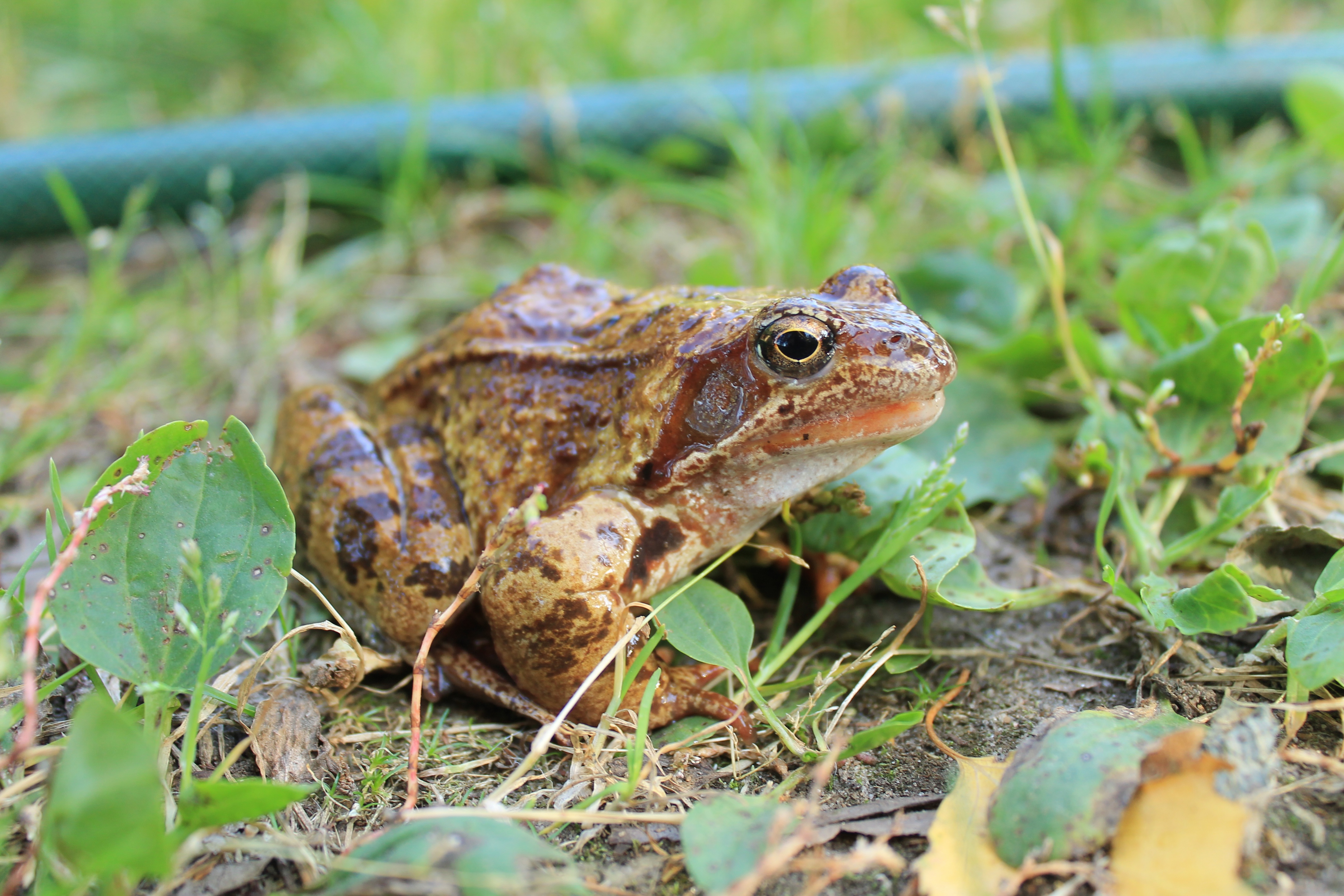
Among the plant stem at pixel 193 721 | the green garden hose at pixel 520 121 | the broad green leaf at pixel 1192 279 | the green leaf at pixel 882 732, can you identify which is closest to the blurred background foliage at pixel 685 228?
the broad green leaf at pixel 1192 279

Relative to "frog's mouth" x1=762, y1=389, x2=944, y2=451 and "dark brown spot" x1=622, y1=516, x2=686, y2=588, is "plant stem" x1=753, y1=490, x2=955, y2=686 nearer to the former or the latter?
"frog's mouth" x1=762, y1=389, x2=944, y2=451

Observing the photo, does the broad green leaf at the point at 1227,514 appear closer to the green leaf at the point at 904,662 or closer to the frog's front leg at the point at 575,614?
the green leaf at the point at 904,662

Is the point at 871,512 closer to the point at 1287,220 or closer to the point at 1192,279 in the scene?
the point at 1192,279

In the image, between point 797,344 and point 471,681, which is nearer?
point 797,344

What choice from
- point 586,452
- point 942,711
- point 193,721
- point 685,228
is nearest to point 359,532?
point 586,452

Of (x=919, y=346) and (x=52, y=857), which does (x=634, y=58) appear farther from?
(x=52, y=857)

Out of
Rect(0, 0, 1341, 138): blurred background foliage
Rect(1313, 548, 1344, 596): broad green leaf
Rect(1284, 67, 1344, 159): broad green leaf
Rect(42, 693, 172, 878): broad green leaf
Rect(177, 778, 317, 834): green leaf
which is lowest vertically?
Rect(1313, 548, 1344, 596): broad green leaf

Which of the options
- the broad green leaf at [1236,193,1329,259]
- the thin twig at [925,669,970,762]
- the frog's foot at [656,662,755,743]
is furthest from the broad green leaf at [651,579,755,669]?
the broad green leaf at [1236,193,1329,259]

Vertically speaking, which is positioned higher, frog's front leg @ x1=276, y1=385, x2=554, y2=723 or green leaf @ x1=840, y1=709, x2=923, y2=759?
frog's front leg @ x1=276, y1=385, x2=554, y2=723
